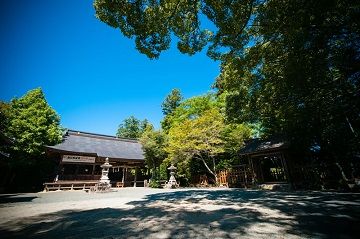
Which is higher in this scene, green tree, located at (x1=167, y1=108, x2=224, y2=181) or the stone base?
green tree, located at (x1=167, y1=108, x2=224, y2=181)

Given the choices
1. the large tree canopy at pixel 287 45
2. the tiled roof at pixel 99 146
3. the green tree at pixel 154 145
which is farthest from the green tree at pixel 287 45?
the tiled roof at pixel 99 146

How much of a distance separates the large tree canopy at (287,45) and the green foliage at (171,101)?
35120 mm

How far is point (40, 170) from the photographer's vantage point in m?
20.7

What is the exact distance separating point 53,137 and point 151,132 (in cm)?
973

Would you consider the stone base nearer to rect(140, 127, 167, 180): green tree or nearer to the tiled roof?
rect(140, 127, 167, 180): green tree

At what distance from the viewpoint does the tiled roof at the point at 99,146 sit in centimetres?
2278

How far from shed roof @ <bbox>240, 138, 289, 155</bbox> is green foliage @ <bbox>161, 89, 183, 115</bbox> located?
99.8 feet

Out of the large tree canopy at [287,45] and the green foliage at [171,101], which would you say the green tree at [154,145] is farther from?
the green foliage at [171,101]

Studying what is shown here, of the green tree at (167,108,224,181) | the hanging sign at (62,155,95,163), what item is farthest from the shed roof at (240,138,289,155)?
the hanging sign at (62,155,95,163)

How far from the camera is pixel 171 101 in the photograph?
46.6 m

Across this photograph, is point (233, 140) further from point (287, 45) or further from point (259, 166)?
point (287, 45)

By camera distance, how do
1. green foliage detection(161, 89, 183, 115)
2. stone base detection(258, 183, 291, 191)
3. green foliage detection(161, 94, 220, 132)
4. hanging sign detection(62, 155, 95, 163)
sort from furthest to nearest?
green foliage detection(161, 89, 183, 115) < green foliage detection(161, 94, 220, 132) < hanging sign detection(62, 155, 95, 163) < stone base detection(258, 183, 291, 191)

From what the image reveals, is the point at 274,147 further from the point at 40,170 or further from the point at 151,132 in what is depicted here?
the point at 40,170

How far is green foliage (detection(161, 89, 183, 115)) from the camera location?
46.3 meters
